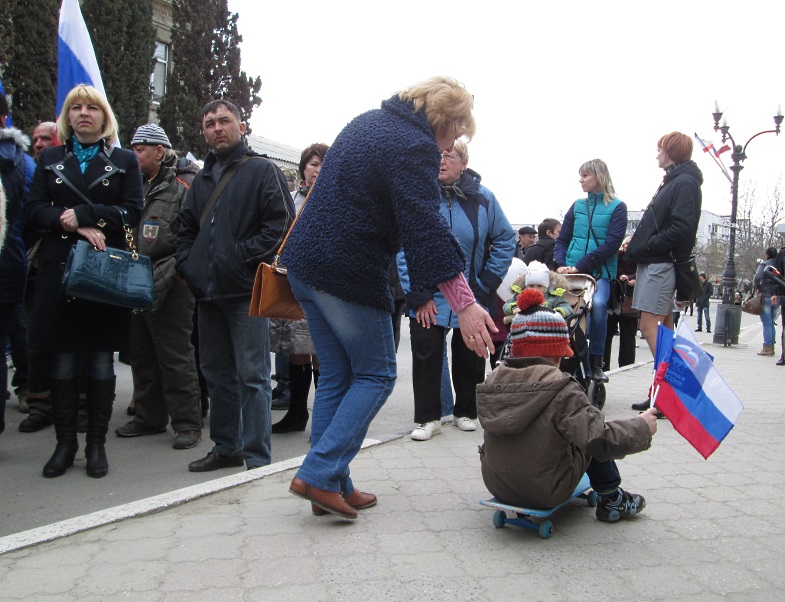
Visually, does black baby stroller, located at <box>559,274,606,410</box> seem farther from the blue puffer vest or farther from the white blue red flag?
the white blue red flag

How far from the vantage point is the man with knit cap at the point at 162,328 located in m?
5.48

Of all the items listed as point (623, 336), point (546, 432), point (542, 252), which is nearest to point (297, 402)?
point (546, 432)

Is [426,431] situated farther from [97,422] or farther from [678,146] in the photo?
[678,146]

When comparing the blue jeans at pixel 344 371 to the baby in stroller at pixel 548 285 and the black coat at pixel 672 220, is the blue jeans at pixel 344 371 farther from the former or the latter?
the black coat at pixel 672 220

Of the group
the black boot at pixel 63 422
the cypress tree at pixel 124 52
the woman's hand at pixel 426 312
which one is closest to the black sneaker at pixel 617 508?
the woman's hand at pixel 426 312

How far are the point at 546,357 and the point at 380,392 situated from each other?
73cm

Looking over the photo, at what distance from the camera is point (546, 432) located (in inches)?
120

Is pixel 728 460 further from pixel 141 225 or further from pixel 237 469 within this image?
pixel 141 225

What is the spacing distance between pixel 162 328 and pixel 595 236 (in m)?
3.77

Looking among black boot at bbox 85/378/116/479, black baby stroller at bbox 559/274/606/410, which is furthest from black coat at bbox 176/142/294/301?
black baby stroller at bbox 559/274/606/410

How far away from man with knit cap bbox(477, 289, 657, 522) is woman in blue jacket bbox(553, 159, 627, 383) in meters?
3.40

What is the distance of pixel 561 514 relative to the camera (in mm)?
3471

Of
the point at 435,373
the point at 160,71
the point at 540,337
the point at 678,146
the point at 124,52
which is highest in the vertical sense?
the point at 160,71

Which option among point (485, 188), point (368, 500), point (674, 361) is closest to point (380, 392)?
point (368, 500)
